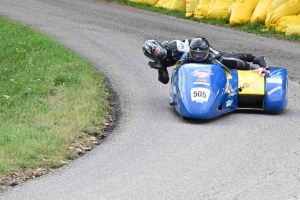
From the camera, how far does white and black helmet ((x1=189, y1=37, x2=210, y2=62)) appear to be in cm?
1089

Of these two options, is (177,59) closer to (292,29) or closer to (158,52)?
(158,52)

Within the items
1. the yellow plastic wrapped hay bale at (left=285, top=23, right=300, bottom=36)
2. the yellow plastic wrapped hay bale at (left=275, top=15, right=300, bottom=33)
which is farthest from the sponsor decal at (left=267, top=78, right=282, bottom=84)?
the yellow plastic wrapped hay bale at (left=275, top=15, right=300, bottom=33)

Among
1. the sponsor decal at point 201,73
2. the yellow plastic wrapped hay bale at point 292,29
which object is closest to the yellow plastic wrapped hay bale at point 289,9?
the yellow plastic wrapped hay bale at point 292,29

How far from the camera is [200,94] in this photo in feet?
33.7

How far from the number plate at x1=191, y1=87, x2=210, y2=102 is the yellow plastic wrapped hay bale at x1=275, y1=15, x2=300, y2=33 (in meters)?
9.45

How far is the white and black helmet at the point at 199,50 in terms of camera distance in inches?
429

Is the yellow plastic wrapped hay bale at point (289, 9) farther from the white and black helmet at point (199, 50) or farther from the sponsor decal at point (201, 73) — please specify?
the sponsor decal at point (201, 73)

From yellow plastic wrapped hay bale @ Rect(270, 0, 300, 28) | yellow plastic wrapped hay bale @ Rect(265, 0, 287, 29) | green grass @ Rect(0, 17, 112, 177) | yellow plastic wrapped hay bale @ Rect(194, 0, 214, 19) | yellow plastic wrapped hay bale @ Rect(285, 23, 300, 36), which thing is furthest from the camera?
yellow plastic wrapped hay bale @ Rect(194, 0, 214, 19)

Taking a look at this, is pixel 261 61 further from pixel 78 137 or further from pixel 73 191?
pixel 73 191

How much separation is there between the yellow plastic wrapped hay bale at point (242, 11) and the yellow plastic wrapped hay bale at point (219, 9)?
682 millimetres

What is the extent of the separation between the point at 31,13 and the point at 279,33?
25.5 ft

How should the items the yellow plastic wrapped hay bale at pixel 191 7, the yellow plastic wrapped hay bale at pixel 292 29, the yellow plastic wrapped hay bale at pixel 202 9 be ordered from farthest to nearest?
the yellow plastic wrapped hay bale at pixel 191 7
the yellow plastic wrapped hay bale at pixel 202 9
the yellow plastic wrapped hay bale at pixel 292 29

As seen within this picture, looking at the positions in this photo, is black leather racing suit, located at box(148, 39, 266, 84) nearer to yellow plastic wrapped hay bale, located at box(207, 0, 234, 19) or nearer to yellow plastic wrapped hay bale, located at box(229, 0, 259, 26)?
yellow plastic wrapped hay bale, located at box(229, 0, 259, 26)

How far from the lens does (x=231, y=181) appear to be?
7629 mm
